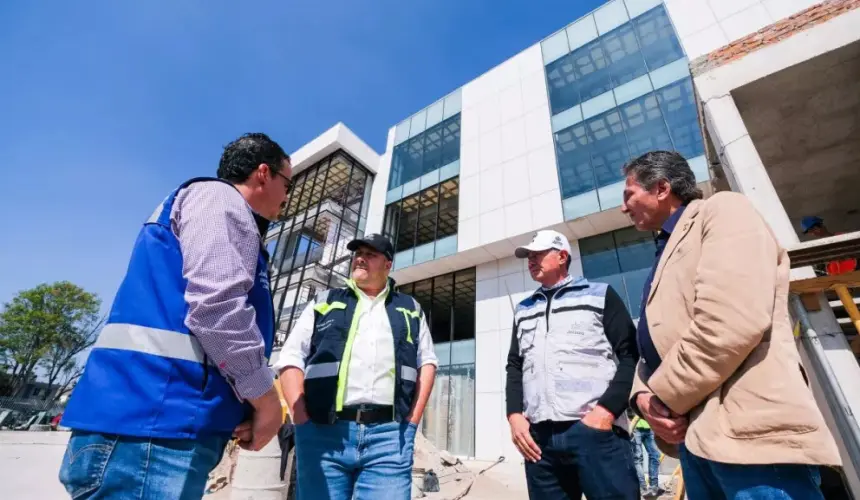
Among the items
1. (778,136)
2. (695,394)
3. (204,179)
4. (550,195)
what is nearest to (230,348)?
(204,179)

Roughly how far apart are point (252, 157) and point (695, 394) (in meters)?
2.13

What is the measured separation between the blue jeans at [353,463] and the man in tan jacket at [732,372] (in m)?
1.24

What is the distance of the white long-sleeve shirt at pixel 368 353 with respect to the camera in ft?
6.88

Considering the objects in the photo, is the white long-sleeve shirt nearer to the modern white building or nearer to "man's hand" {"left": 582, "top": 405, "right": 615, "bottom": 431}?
"man's hand" {"left": 582, "top": 405, "right": 615, "bottom": 431}

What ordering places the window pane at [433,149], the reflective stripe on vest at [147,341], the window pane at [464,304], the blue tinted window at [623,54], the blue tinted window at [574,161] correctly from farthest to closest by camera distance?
the window pane at [433,149] → the window pane at [464,304] → the blue tinted window at [623,54] → the blue tinted window at [574,161] → the reflective stripe on vest at [147,341]

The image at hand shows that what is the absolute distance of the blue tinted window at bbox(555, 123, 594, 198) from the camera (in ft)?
39.7

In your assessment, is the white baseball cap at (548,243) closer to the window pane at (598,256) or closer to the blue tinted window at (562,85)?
the window pane at (598,256)

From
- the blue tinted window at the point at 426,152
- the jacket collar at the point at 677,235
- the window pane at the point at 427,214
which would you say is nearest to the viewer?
the jacket collar at the point at 677,235

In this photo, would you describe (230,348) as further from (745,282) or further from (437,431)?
(437,431)

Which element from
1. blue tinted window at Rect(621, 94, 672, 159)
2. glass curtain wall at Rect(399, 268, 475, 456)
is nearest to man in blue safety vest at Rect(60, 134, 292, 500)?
glass curtain wall at Rect(399, 268, 475, 456)

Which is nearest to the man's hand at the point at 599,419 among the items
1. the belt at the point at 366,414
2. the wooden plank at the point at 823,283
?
the belt at the point at 366,414

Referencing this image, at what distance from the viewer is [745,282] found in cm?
125

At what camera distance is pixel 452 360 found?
1330 centimetres

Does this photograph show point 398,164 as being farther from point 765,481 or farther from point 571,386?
point 765,481
